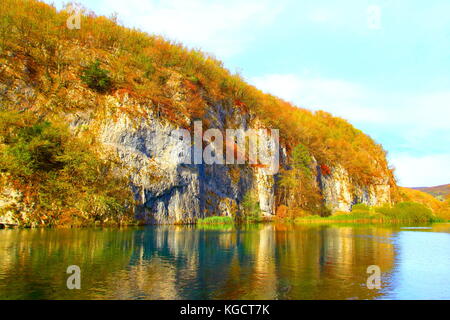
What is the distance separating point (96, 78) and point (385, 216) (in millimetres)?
Answer: 39905

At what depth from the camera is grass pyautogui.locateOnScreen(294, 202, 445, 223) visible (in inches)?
1946

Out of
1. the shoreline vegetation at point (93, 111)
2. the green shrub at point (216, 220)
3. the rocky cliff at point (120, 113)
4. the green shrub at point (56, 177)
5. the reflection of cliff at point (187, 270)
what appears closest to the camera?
the reflection of cliff at point (187, 270)

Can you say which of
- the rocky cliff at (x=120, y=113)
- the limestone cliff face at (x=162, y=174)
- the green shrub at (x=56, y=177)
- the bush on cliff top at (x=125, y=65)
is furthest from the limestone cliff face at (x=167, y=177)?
the bush on cliff top at (x=125, y=65)

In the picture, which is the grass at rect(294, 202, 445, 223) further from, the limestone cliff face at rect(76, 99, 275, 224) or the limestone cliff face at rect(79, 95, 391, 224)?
the limestone cliff face at rect(76, 99, 275, 224)

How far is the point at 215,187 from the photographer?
158 feet

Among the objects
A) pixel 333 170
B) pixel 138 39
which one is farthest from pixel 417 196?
pixel 138 39

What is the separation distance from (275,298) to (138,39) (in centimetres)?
5012

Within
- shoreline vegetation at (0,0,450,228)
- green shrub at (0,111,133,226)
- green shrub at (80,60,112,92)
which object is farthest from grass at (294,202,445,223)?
green shrub at (80,60,112,92)

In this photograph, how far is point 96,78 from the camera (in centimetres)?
4212

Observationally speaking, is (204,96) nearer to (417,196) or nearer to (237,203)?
(237,203)

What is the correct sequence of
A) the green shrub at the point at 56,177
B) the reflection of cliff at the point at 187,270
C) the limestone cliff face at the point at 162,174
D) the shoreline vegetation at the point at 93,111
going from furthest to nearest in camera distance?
1. the limestone cliff face at the point at 162,174
2. the shoreline vegetation at the point at 93,111
3. the green shrub at the point at 56,177
4. the reflection of cliff at the point at 187,270

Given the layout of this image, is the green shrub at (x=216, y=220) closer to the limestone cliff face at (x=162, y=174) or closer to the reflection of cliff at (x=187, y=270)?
the limestone cliff face at (x=162, y=174)

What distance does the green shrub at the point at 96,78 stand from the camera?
4166 cm

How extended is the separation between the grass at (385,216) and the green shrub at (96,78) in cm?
3033
